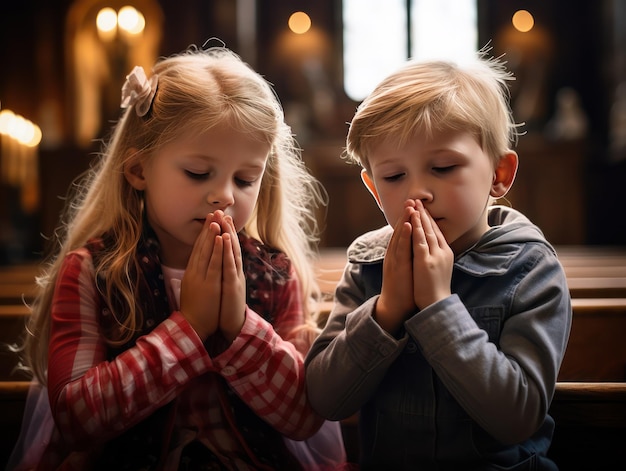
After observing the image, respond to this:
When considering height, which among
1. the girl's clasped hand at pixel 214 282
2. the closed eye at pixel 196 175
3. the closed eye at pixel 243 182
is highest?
the closed eye at pixel 196 175

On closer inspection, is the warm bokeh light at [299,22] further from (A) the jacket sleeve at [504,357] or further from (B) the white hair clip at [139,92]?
(A) the jacket sleeve at [504,357]

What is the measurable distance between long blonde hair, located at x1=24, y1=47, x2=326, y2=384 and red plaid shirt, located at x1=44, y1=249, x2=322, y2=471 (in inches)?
2.7

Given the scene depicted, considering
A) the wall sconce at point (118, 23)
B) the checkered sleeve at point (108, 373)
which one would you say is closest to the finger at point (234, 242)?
the checkered sleeve at point (108, 373)

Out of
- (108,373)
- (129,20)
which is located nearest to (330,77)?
(129,20)

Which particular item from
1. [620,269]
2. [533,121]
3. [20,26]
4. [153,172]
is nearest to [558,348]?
[153,172]

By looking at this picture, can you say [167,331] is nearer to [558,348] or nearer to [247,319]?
[247,319]

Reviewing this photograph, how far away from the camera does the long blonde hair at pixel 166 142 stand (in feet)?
3.69

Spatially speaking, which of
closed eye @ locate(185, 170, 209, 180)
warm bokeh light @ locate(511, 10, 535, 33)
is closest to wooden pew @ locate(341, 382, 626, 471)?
closed eye @ locate(185, 170, 209, 180)

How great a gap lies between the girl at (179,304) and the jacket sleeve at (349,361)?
0.05m

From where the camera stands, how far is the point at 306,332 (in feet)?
3.98

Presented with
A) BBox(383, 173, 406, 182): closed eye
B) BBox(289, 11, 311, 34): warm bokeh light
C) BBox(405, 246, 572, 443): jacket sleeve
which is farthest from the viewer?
BBox(289, 11, 311, 34): warm bokeh light

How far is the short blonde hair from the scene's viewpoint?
3.31 ft

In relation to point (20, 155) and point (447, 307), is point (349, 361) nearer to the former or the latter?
point (447, 307)

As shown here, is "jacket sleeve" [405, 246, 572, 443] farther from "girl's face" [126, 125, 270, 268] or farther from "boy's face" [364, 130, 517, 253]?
"girl's face" [126, 125, 270, 268]
